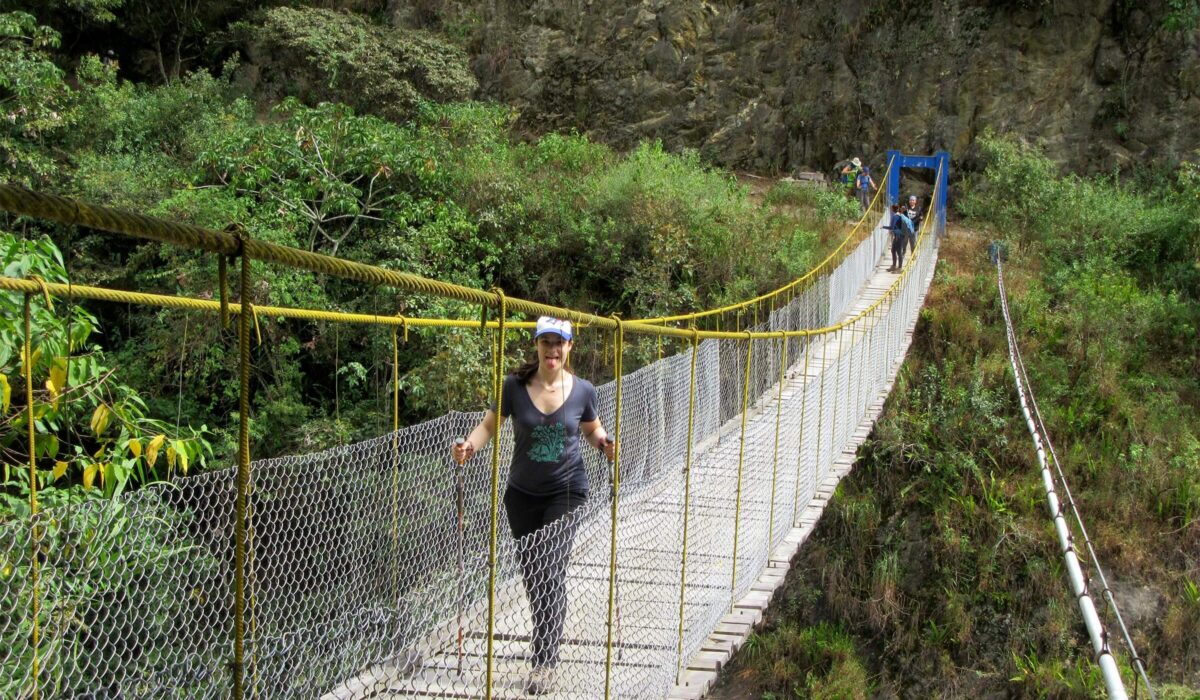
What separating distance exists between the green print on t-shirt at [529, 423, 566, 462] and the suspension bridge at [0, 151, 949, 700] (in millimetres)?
159

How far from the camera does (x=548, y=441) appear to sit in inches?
82.1

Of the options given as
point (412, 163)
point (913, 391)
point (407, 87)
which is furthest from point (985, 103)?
point (412, 163)

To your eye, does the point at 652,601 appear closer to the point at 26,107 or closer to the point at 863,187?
the point at 26,107

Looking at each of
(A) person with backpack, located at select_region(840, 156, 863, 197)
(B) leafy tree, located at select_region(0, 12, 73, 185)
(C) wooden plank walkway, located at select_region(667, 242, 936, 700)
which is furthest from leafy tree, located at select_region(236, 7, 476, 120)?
(C) wooden plank walkway, located at select_region(667, 242, 936, 700)

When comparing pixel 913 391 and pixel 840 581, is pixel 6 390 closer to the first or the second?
pixel 840 581

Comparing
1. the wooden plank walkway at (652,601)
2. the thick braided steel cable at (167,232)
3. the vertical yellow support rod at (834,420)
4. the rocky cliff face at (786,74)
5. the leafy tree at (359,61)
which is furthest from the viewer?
the rocky cliff face at (786,74)

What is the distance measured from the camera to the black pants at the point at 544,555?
6.36 feet

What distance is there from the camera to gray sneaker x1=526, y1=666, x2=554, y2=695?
2.03 meters

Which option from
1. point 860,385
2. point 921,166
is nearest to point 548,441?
point 860,385

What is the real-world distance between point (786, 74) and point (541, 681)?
12699 mm

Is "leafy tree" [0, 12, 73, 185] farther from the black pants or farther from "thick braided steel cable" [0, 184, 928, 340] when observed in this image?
"thick braided steel cable" [0, 184, 928, 340]

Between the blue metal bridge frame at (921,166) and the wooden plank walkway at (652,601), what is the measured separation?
858cm

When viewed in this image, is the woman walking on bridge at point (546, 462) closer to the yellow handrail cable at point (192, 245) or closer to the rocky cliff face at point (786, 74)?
the yellow handrail cable at point (192, 245)

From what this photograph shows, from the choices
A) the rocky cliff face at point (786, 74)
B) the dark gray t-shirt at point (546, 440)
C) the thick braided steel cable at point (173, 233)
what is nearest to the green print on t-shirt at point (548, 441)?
the dark gray t-shirt at point (546, 440)
